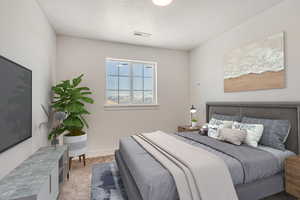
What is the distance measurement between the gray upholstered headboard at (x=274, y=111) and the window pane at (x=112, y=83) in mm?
2599

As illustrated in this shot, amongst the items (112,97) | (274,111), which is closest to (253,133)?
(274,111)

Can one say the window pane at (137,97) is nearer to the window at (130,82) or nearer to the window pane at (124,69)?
the window at (130,82)

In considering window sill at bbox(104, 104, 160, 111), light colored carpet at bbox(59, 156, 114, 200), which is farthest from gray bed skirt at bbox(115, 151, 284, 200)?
window sill at bbox(104, 104, 160, 111)

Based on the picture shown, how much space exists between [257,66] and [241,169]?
1.84 m

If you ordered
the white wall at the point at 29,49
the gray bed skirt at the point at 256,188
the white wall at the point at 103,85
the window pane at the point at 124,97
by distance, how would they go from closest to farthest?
1. the white wall at the point at 29,49
2. the gray bed skirt at the point at 256,188
3. the white wall at the point at 103,85
4. the window pane at the point at 124,97

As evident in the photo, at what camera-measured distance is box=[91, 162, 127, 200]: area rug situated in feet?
6.36

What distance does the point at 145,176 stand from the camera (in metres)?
1.35

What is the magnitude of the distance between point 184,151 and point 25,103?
6.52ft

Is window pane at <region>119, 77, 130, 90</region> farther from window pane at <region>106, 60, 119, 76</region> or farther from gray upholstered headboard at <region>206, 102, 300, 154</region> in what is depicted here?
gray upholstered headboard at <region>206, 102, 300, 154</region>

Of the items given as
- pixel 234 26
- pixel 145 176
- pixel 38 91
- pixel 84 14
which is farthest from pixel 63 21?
pixel 234 26

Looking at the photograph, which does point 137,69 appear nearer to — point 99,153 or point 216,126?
point 99,153

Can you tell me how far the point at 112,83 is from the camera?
381cm

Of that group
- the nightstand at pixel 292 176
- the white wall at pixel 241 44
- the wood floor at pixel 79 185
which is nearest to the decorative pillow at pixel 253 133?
the nightstand at pixel 292 176

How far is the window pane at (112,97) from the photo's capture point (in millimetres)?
3757
